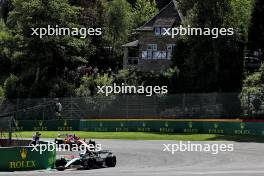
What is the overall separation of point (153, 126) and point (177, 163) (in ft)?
74.8

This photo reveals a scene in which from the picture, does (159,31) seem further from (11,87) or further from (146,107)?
(146,107)

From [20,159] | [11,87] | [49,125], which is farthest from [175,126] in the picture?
[11,87]

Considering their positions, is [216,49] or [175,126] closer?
[175,126]

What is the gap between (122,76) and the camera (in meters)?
71.3

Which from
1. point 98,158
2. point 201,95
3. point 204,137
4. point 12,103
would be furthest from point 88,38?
point 98,158

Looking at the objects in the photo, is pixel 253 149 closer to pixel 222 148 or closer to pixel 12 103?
pixel 222 148

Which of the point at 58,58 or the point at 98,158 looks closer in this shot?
the point at 98,158

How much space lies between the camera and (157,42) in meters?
76.6

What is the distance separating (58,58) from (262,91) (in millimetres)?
32821

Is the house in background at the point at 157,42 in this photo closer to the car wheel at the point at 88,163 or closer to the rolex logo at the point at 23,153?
the car wheel at the point at 88,163

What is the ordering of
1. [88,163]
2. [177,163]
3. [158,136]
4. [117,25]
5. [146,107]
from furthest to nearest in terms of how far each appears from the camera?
[117,25], [146,107], [158,136], [177,163], [88,163]
